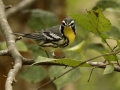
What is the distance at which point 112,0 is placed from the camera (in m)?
1.81

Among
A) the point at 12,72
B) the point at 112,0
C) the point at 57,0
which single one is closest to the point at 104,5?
the point at 112,0

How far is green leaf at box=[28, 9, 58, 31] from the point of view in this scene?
205cm

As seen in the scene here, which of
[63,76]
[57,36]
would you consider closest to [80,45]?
[63,76]

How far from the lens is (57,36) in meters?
2.28

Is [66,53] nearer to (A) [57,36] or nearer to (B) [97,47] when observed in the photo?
(B) [97,47]

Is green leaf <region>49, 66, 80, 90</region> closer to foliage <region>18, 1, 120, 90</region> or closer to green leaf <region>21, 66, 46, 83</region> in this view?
foliage <region>18, 1, 120, 90</region>

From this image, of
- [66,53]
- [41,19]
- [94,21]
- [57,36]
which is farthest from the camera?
[57,36]

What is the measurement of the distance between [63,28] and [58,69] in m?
0.64

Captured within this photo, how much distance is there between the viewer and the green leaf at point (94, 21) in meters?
1.04

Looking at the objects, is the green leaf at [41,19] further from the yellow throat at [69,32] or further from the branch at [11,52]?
the branch at [11,52]

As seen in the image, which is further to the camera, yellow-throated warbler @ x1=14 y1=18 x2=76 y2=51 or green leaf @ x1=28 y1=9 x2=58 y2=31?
yellow-throated warbler @ x1=14 y1=18 x2=76 y2=51

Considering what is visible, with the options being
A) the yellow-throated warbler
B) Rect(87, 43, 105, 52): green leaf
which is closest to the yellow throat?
the yellow-throated warbler

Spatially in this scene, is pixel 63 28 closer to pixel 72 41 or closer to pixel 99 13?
pixel 72 41

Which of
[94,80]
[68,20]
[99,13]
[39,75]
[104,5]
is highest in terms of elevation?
[99,13]
